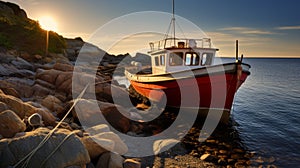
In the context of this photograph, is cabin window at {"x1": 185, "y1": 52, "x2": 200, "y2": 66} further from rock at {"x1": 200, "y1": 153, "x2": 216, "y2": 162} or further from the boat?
rock at {"x1": 200, "y1": 153, "x2": 216, "y2": 162}

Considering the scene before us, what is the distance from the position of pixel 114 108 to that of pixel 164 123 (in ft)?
10.2

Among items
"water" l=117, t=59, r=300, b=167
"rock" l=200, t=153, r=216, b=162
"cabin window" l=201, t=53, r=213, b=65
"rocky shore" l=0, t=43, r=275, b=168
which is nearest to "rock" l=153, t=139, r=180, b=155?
"rocky shore" l=0, t=43, r=275, b=168

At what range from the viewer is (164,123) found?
10.8 metres

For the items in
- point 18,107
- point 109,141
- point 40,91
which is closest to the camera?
point 109,141

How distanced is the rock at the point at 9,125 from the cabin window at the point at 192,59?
894cm

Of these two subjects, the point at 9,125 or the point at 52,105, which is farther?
the point at 52,105

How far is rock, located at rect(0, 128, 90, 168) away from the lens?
13.1 feet

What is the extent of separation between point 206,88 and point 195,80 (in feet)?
2.16

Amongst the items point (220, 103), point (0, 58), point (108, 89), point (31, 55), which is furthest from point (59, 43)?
point (220, 103)

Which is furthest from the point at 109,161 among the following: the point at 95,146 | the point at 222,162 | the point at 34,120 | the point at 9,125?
the point at 222,162

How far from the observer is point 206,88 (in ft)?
32.4

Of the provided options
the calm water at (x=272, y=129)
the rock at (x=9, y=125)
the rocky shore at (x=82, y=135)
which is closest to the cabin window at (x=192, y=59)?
the rocky shore at (x=82, y=135)

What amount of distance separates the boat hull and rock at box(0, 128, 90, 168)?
679cm

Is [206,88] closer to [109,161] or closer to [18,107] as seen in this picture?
[109,161]
